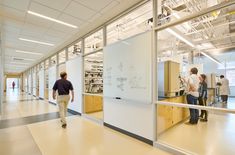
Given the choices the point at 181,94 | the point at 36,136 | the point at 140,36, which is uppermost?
the point at 140,36

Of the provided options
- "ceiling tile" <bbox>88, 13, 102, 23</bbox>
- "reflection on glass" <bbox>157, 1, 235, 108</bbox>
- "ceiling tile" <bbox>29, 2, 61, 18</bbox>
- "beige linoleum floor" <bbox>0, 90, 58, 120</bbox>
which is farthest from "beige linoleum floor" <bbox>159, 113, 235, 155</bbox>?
"beige linoleum floor" <bbox>0, 90, 58, 120</bbox>

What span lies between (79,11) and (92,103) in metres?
3.69

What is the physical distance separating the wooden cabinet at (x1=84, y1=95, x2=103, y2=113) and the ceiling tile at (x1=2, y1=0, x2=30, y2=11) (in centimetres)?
350

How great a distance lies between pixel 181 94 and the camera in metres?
4.58

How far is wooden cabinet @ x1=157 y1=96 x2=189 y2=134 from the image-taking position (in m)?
3.38

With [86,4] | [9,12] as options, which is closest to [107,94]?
[86,4]

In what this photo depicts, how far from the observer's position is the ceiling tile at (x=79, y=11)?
3479 mm

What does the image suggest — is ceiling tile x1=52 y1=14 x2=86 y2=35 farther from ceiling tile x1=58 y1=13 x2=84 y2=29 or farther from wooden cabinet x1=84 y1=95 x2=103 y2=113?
wooden cabinet x1=84 y1=95 x2=103 y2=113

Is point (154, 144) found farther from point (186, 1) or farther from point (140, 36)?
point (186, 1)

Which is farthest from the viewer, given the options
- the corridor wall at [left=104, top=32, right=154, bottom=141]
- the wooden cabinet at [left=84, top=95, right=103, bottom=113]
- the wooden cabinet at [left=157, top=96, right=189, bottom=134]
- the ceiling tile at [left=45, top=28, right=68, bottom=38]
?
the wooden cabinet at [left=84, top=95, right=103, bottom=113]

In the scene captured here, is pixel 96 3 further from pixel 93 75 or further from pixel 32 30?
pixel 93 75

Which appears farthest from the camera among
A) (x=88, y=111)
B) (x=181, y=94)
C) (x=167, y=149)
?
(x=88, y=111)

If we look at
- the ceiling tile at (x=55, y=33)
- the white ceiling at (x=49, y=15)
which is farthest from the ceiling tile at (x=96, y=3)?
the ceiling tile at (x=55, y=33)

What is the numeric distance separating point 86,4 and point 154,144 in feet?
11.3
